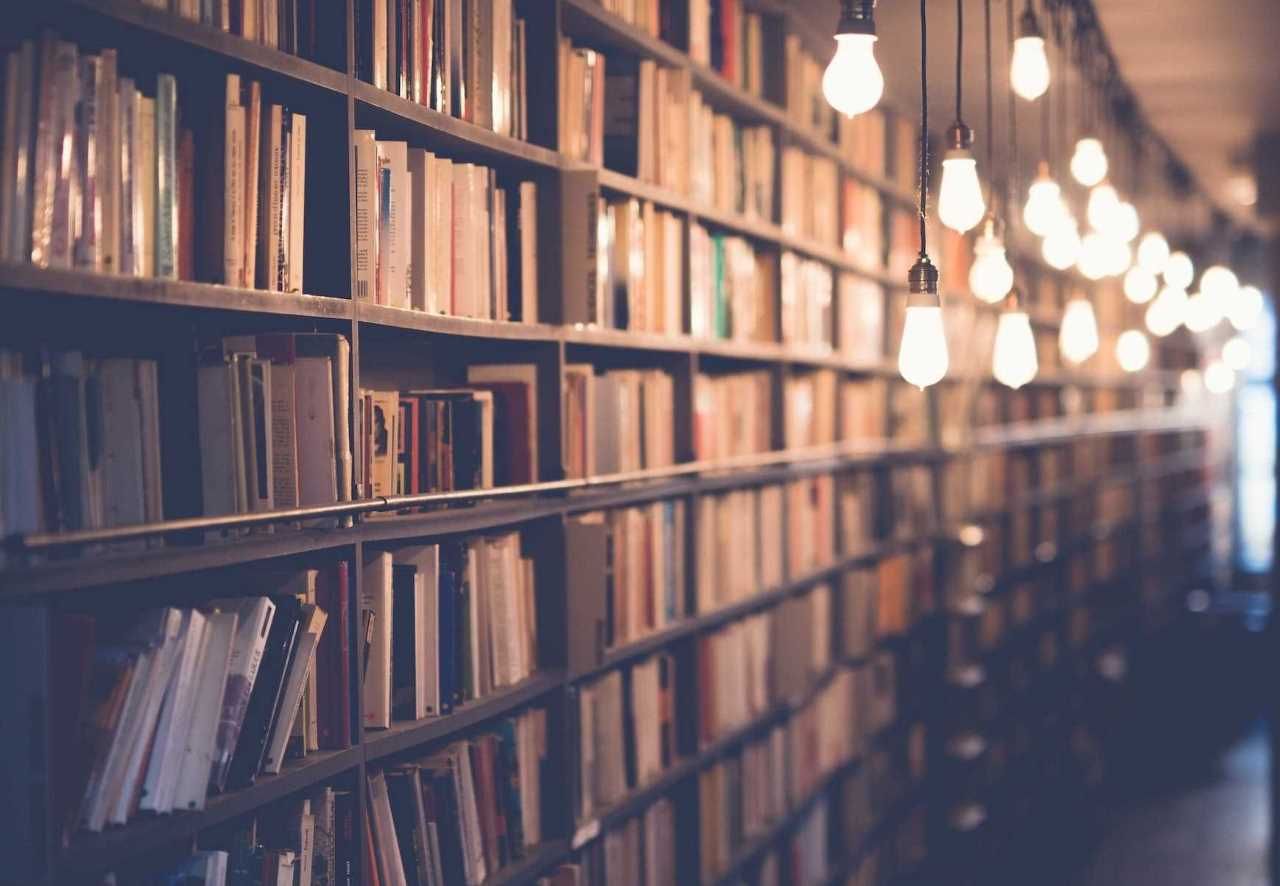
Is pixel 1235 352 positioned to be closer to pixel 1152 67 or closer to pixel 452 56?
pixel 1152 67

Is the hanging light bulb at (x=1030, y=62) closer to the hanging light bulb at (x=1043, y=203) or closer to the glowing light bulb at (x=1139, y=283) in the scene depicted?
the hanging light bulb at (x=1043, y=203)

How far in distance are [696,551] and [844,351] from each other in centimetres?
140

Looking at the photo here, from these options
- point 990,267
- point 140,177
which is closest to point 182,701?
point 140,177

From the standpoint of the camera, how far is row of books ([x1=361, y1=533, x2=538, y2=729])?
83.4 inches

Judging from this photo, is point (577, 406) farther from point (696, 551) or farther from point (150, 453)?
point (150, 453)

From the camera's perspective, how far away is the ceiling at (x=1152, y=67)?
4.39 m

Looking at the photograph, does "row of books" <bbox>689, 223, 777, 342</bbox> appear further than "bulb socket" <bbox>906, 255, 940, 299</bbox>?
Yes

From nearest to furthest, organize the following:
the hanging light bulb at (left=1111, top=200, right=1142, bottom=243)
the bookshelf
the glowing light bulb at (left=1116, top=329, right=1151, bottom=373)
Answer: the bookshelf < the hanging light bulb at (left=1111, top=200, right=1142, bottom=243) < the glowing light bulb at (left=1116, top=329, right=1151, bottom=373)

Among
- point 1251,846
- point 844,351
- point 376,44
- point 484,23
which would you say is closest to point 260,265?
point 376,44

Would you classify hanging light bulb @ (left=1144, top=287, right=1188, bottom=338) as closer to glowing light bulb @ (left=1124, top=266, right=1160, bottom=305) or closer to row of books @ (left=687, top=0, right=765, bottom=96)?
glowing light bulb @ (left=1124, top=266, right=1160, bottom=305)

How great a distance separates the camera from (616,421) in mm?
2979

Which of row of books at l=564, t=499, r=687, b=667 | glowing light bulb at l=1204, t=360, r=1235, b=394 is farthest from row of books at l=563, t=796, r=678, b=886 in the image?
glowing light bulb at l=1204, t=360, r=1235, b=394

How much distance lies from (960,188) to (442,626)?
1.13m

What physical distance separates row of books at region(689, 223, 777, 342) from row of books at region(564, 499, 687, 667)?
48cm
